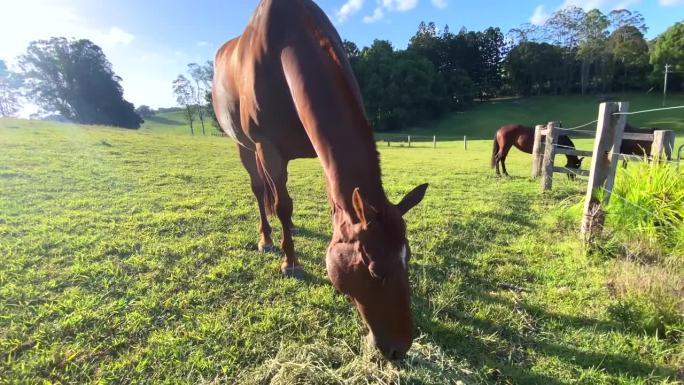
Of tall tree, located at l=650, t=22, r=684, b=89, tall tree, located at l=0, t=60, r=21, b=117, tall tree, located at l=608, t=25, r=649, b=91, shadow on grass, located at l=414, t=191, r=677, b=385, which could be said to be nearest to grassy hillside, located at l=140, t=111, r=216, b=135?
tall tree, located at l=0, t=60, r=21, b=117

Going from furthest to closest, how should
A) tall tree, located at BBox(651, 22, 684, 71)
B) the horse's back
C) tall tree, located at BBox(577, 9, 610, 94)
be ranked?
tall tree, located at BBox(577, 9, 610, 94), tall tree, located at BBox(651, 22, 684, 71), the horse's back

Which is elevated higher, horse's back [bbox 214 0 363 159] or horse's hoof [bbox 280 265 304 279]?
horse's back [bbox 214 0 363 159]

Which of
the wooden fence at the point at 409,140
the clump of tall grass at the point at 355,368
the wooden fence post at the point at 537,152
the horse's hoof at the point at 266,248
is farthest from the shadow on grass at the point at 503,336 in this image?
the wooden fence at the point at 409,140

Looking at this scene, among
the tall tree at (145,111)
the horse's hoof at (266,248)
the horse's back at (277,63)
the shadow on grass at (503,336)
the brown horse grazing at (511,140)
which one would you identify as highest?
the tall tree at (145,111)

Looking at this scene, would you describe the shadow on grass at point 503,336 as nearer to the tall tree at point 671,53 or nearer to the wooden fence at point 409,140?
the wooden fence at point 409,140

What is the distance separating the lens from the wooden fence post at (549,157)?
24.1 feet

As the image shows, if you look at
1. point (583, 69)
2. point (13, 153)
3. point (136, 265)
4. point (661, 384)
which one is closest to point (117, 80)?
point (13, 153)

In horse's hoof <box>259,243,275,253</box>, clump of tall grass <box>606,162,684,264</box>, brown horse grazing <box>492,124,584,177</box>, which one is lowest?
horse's hoof <box>259,243,275,253</box>

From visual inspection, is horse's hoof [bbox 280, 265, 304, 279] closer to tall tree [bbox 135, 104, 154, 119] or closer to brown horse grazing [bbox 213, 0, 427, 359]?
brown horse grazing [bbox 213, 0, 427, 359]

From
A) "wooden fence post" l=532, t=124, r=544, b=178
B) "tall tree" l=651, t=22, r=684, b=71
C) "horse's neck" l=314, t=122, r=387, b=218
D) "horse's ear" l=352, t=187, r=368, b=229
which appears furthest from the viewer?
"tall tree" l=651, t=22, r=684, b=71

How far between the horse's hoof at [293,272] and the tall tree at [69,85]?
203 feet

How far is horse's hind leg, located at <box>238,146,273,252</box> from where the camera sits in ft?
14.1

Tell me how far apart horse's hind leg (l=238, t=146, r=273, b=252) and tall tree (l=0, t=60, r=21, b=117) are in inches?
2819

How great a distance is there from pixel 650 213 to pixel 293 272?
3688 mm
